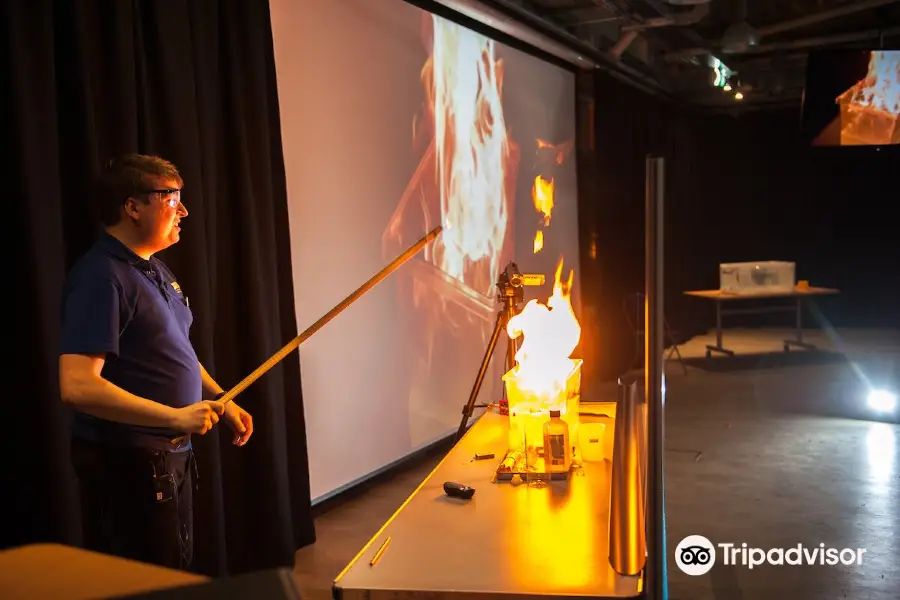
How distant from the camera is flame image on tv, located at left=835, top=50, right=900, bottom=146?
21.5 ft

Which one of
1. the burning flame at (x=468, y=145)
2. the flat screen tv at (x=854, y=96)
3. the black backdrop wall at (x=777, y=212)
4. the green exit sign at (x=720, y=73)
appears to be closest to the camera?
the burning flame at (x=468, y=145)

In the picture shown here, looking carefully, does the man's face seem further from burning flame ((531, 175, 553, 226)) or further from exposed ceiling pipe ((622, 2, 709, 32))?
exposed ceiling pipe ((622, 2, 709, 32))

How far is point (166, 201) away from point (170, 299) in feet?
0.88

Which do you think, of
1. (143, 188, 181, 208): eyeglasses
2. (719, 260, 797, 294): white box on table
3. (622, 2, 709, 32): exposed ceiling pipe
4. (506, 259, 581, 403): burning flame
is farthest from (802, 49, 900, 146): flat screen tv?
(143, 188, 181, 208): eyeglasses

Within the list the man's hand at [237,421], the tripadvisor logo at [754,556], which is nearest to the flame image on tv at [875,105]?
the tripadvisor logo at [754,556]

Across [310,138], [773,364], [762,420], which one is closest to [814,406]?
[762,420]

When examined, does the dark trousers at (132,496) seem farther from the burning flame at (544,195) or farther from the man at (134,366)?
the burning flame at (544,195)

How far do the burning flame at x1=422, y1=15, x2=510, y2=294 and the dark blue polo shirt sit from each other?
284 cm

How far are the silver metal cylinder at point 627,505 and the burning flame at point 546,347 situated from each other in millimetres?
729

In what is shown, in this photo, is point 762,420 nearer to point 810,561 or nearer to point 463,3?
point 810,561

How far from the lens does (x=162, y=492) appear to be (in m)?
1.87

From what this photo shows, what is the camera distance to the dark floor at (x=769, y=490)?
3004 millimetres

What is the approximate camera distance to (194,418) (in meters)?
1.80

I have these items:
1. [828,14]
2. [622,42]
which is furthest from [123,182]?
[828,14]
